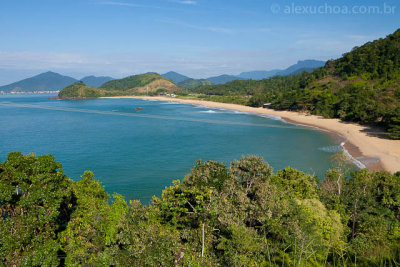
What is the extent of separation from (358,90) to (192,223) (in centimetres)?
5865

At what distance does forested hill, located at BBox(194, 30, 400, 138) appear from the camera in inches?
1682

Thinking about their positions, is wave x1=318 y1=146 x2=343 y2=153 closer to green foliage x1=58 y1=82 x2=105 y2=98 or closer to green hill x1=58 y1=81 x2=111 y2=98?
green hill x1=58 y1=81 x2=111 y2=98

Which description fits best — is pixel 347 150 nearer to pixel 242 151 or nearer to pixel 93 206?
pixel 242 151

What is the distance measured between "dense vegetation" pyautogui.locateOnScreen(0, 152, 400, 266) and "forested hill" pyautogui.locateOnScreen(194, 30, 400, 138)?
30.2m

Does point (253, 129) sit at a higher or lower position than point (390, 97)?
lower

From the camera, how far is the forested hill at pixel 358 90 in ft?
140

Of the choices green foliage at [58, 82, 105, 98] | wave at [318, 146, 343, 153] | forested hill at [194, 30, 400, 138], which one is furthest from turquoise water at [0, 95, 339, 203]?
green foliage at [58, 82, 105, 98]

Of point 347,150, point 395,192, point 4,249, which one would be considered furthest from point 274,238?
point 347,150

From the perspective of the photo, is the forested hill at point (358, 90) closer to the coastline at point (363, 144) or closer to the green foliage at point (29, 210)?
the coastline at point (363, 144)

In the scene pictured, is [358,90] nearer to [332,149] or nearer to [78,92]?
[332,149]

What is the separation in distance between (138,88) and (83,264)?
199788 millimetres

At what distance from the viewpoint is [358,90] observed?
182 ft

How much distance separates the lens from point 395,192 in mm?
14133

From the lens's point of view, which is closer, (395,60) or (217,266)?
(217,266)
